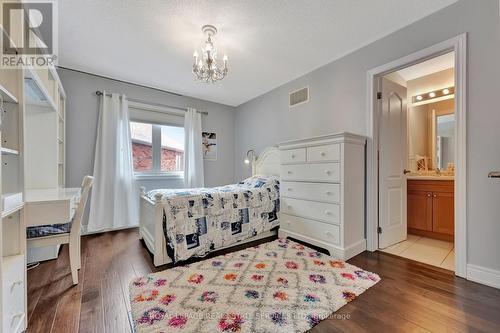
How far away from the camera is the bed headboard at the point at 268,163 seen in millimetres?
3744

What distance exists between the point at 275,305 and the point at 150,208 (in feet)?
5.55

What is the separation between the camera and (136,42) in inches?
99.6

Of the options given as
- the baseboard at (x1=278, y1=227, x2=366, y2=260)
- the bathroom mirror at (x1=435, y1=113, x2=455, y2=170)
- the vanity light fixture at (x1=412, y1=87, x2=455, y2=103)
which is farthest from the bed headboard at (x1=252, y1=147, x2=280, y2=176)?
the bathroom mirror at (x1=435, y1=113, x2=455, y2=170)

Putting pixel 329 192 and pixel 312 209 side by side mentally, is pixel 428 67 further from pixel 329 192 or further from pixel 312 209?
pixel 312 209

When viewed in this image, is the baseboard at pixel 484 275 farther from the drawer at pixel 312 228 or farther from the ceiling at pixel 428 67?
the ceiling at pixel 428 67

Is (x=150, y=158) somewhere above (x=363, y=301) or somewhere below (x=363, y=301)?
above

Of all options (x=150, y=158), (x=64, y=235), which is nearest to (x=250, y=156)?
(x=150, y=158)

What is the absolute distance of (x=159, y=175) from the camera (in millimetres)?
3998

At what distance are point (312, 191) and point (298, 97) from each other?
1.73 metres

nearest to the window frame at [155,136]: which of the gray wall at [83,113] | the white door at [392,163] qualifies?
the gray wall at [83,113]

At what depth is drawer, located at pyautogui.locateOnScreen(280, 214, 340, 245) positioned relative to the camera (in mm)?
2359

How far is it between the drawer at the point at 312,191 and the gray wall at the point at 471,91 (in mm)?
890

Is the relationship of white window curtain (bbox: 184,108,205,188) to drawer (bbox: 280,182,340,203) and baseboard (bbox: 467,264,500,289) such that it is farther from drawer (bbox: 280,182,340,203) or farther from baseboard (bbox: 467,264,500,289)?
baseboard (bbox: 467,264,500,289)

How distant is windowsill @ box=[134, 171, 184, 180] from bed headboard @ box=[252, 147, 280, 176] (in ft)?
4.85
